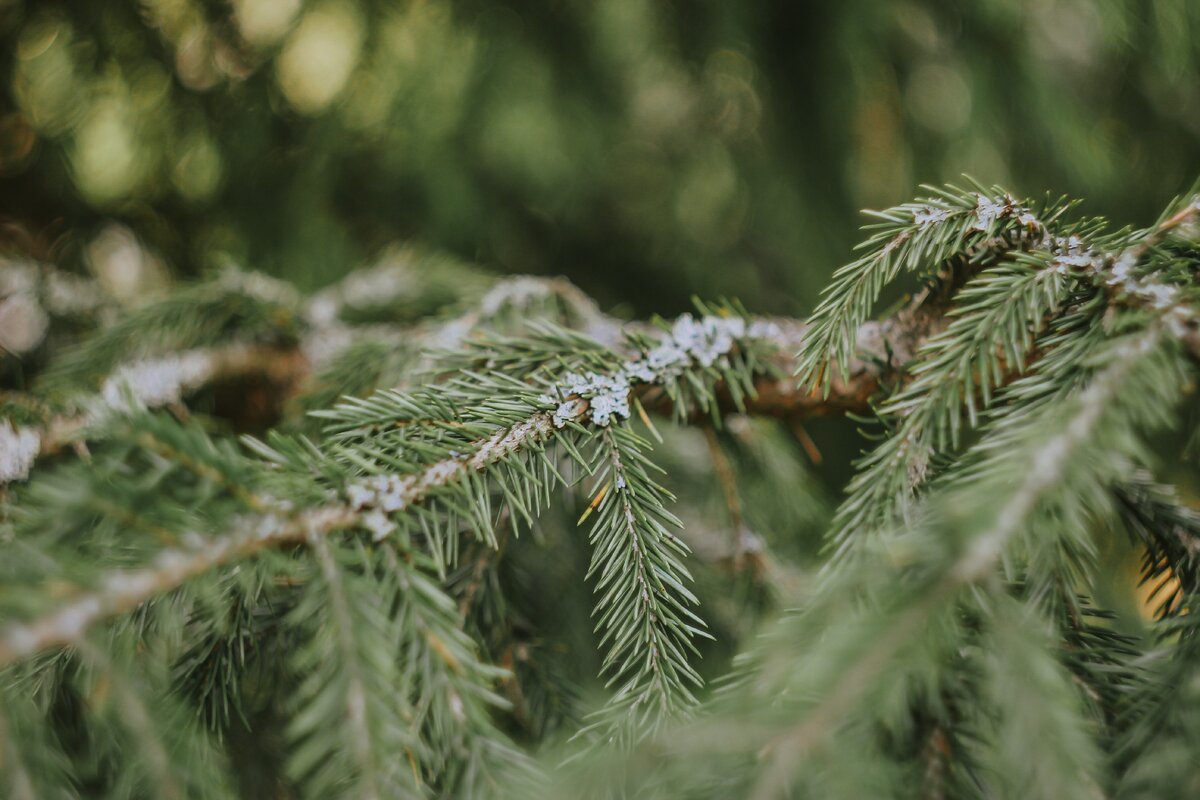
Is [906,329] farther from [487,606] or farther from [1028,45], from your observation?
[1028,45]

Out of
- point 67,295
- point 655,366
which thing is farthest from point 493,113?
point 655,366

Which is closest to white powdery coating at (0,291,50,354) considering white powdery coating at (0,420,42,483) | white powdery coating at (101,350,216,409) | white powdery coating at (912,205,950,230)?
white powdery coating at (101,350,216,409)

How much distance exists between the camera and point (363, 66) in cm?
135

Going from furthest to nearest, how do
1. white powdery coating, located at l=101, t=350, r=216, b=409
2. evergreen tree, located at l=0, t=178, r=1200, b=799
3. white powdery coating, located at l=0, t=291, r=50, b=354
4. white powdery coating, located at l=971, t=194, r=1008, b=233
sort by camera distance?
white powdery coating, located at l=0, t=291, r=50, b=354
white powdery coating, located at l=101, t=350, r=216, b=409
white powdery coating, located at l=971, t=194, r=1008, b=233
evergreen tree, located at l=0, t=178, r=1200, b=799

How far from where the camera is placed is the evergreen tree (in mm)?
313

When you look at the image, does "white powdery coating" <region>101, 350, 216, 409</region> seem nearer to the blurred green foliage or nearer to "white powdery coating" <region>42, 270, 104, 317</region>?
"white powdery coating" <region>42, 270, 104, 317</region>

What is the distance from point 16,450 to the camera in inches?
23.6

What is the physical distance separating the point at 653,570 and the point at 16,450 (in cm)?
62

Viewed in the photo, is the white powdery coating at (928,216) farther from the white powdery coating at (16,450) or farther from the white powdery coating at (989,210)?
the white powdery coating at (16,450)

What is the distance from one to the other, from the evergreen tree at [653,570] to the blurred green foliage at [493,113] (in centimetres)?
84

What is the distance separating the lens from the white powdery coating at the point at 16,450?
1.94 feet

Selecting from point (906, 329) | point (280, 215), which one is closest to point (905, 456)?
point (906, 329)

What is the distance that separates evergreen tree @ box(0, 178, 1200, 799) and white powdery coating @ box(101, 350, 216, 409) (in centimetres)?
8

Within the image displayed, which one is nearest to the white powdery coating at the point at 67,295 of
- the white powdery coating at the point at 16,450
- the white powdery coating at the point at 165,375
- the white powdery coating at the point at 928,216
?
the white powdery coating at the point at 165,375
